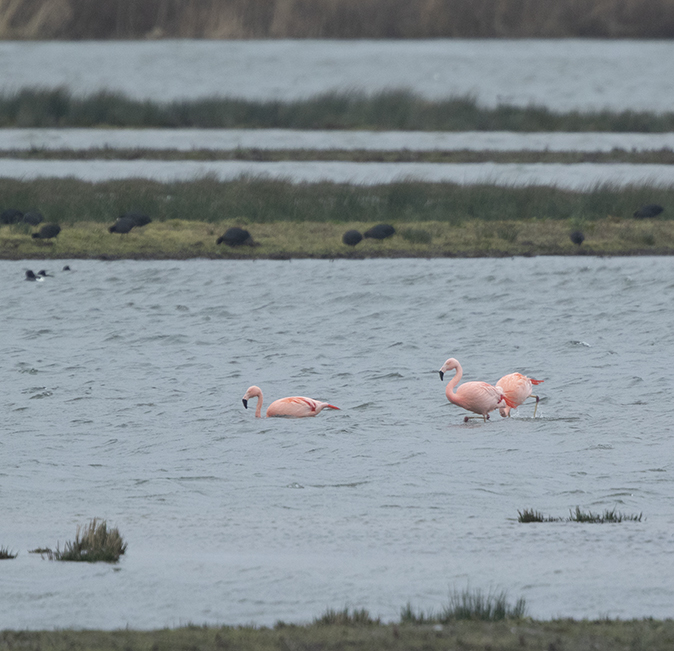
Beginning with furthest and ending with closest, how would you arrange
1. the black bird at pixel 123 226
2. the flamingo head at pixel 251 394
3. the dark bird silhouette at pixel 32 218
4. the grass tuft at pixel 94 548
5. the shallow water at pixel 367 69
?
the shallow water at pixel 367 69
the dark bird silhouette at pixel 32 218
the black bird at pixel 123 226
the flamingo head at pixel 251 394
the grass tuft at pixel 94 548

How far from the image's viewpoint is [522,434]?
39.7 feet

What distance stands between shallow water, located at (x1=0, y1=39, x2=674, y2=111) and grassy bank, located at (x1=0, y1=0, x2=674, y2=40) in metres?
1.07

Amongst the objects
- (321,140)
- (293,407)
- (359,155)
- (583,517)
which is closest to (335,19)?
(321,140)

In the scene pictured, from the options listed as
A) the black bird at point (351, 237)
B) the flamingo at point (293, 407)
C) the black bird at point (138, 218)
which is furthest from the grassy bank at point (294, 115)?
the flamingo at point (293, 407)

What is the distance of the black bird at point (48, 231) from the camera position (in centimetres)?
2317

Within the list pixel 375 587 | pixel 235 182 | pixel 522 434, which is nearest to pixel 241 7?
pixel 235 182

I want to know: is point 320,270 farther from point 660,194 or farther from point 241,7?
point 241,7

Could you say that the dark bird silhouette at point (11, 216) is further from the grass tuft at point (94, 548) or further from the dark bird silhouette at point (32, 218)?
the grass tuft at point (94, 548)

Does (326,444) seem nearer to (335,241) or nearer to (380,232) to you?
(380,232)

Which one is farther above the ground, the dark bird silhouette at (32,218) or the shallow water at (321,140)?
the shallow water at (321,140)

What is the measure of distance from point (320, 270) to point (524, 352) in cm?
686

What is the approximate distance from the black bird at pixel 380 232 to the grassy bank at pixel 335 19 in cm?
4178

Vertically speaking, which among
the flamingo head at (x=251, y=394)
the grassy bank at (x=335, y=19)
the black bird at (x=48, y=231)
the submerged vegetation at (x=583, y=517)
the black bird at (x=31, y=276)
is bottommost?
the submerged vegetation at (x=583, y=517)

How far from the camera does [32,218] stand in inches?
958
